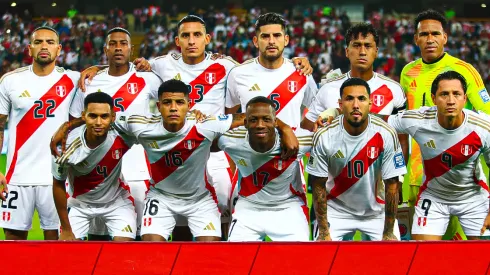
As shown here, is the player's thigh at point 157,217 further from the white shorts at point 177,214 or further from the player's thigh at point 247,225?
the player's thigh at point 247,225

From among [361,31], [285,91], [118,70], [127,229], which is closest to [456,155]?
[361,31]

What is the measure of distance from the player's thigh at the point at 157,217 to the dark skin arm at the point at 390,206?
69.6 inches

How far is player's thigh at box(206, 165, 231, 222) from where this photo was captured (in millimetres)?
7477

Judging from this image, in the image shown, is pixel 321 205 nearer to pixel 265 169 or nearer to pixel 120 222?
pixel 265 169

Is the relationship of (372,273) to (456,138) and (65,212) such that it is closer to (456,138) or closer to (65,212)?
(456,138)

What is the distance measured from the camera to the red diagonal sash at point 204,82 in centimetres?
763

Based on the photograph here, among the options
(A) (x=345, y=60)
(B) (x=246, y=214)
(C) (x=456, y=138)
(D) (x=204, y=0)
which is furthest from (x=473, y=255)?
(D) (x=204, y=0)

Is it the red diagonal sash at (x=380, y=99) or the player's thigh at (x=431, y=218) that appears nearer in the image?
the player's thigh at (x=431, y=218)

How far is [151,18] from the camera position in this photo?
94.3 feet

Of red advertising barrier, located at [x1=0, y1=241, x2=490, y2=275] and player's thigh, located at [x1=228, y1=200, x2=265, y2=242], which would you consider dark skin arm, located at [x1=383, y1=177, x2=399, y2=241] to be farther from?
red advertising barrier, located at [x1=0, y1=241, x2=490, y2=275]

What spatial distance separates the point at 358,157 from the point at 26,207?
2.99 meters

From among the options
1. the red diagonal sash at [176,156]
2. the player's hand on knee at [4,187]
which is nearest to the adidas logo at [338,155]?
the red diagonal sash at [176,156]

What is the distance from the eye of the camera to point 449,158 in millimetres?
6680

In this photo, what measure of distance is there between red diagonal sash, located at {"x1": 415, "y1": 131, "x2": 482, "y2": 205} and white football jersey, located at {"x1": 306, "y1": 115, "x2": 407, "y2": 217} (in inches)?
13.4
